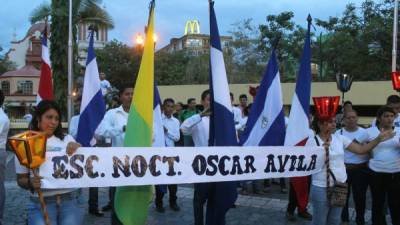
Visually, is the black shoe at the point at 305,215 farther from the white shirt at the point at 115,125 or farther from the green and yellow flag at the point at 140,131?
the green and yellow flag at the point at 140,131

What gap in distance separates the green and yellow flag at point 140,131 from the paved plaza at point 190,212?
67.1 inches

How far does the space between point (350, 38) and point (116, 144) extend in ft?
95.6

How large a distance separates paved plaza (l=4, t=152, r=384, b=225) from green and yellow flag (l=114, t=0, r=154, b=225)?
5.59 feet

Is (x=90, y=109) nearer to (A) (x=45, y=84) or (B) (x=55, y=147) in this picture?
(A) (x=45, y=84)

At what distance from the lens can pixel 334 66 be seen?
118ft

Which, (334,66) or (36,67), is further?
(36,67)

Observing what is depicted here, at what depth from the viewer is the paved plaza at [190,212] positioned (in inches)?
293

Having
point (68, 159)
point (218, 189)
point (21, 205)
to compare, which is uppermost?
point (68, 159)

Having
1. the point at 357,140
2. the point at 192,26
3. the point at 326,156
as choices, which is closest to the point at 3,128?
the point at 326,156

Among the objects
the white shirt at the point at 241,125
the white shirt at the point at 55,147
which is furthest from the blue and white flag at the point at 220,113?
the white shirt at the point at 241,125

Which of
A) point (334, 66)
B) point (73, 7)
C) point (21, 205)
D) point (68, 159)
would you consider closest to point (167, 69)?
point (334, 66)

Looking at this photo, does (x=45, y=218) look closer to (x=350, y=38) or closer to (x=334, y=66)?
(x=350, y=38)

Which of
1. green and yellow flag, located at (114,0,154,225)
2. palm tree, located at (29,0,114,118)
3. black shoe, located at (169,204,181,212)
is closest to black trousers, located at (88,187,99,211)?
black shoe, located at (169,204,181,212)

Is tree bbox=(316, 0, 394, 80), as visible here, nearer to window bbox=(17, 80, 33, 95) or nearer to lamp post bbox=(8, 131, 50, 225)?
lamp post bbox=(8, 131, 50, 225)
